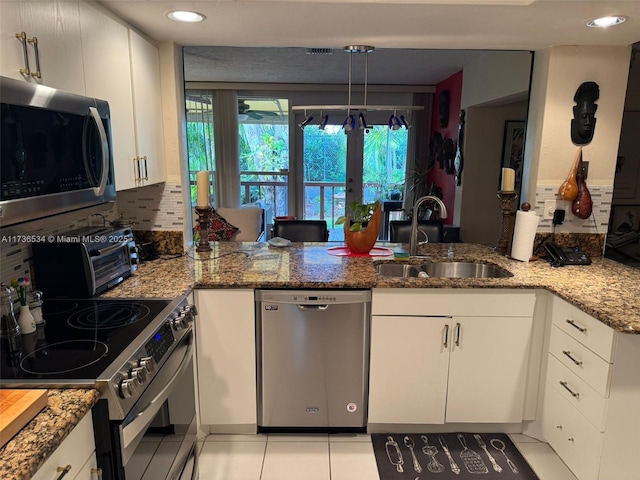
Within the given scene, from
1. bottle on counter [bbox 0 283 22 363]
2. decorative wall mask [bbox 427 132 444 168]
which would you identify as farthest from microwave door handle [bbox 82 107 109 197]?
decorative wall mask [bbox 427 132 444 168]

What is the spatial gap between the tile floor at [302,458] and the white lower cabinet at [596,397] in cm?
18

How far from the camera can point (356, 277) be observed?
2.17m

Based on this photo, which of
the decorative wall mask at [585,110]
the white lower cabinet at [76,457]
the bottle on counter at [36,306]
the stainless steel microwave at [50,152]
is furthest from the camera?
the decorative wall mask at [585,110]

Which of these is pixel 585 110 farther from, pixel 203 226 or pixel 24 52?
pixel 24 52

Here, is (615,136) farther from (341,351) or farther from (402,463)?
(402,463)

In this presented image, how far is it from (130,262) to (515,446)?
83.3 inches


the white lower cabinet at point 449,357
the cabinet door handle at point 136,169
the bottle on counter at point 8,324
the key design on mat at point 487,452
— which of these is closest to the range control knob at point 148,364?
the bottle on counter at point 8,324

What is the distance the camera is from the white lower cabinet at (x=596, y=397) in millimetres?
1678

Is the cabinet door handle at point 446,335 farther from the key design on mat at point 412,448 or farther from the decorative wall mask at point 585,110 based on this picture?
the decorative wall mask at point 585,110

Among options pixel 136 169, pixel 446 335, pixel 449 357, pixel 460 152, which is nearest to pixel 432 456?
pixel 449 357

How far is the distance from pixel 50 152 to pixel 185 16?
999mm

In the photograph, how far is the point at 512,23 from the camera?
6.59 ft

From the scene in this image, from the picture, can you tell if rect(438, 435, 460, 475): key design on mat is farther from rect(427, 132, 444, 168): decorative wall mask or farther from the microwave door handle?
rect(427, 132, 444, 168): decorative wall mask

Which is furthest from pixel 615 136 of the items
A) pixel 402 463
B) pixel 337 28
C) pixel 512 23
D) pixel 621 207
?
pixel 402 463
